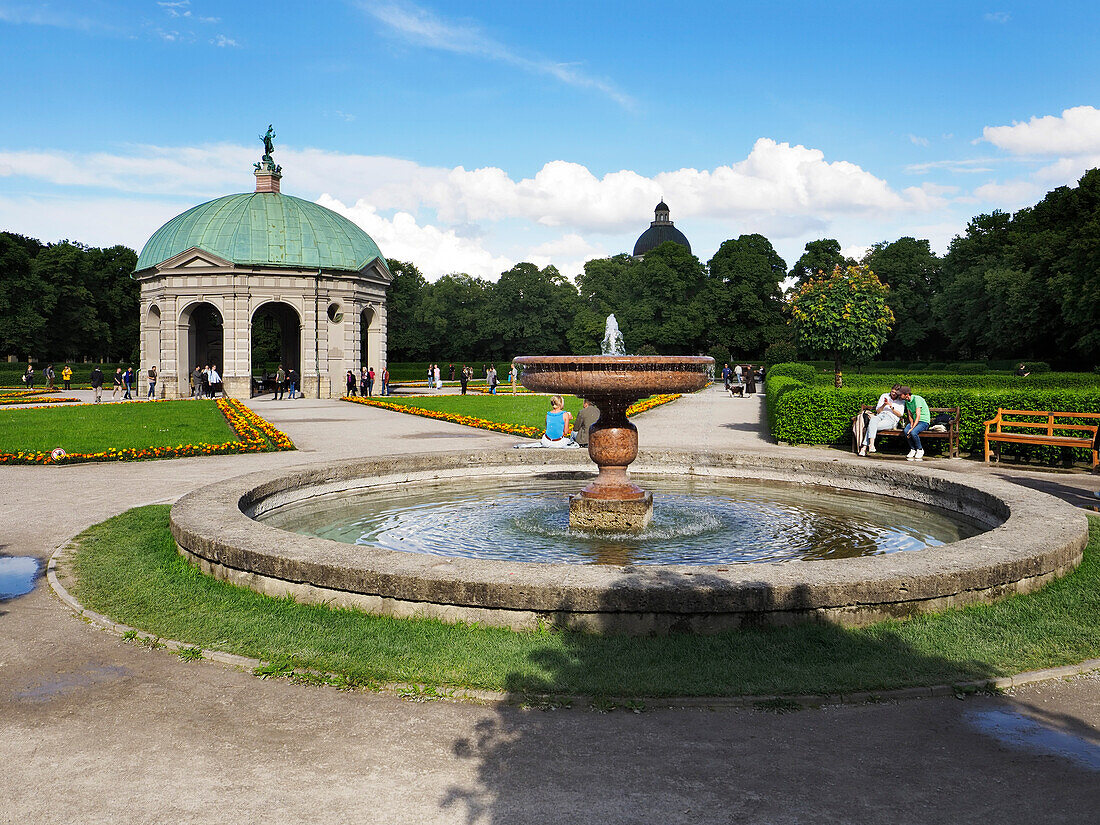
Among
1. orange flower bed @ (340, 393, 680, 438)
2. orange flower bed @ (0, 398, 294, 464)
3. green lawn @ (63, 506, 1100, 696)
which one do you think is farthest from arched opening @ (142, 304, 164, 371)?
green lawn @ (63, 506, 1100, 696)

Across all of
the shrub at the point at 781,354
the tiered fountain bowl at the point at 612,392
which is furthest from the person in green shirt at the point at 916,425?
the shrub at the point at 781,354

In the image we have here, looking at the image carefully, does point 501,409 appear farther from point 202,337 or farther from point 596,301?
point 596,301

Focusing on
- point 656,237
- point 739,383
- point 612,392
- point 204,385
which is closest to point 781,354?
point 739,383

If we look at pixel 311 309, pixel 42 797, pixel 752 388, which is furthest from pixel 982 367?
pixel 42 797

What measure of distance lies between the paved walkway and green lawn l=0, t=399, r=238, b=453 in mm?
12971

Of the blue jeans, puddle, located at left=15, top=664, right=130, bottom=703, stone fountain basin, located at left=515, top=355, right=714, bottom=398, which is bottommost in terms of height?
puddle, located at left=15, top=664, right=130, bottom=703

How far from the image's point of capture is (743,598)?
5.01m

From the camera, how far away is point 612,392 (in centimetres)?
829

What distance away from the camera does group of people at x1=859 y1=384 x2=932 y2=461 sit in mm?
14562

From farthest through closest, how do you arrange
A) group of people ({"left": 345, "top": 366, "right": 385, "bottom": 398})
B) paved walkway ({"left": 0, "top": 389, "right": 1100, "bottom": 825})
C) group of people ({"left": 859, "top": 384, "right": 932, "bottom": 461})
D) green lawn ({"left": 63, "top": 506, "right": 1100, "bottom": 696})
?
1. group of people ({"left": 345, "top": 366, "right": 385, "bottom": 398})
2. group of people ({"left": 859, "top": 384, "right": 932, "bottom": 461})
3. green lawn ({"left": 63, "top": 506, "right": 1100, "bottom": 696})
4. paved walkway ({"left": 0, "top": 389, "right": 1100, "bottom": 825})

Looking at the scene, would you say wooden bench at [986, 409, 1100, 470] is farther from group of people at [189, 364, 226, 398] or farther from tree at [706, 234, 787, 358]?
tree at [706, 234, 787, 358]

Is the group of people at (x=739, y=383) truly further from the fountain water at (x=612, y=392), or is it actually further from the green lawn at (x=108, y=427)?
the fountain water at (x=612, y=392)

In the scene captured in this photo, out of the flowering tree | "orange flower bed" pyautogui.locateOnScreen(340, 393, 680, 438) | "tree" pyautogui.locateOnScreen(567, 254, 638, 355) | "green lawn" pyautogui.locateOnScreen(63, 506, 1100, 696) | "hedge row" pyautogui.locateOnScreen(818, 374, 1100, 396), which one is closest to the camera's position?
"green lawn" pyautogui.locateOnScreen(63, 506, 1100, 696)

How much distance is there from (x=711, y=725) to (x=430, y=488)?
7.74 meters
